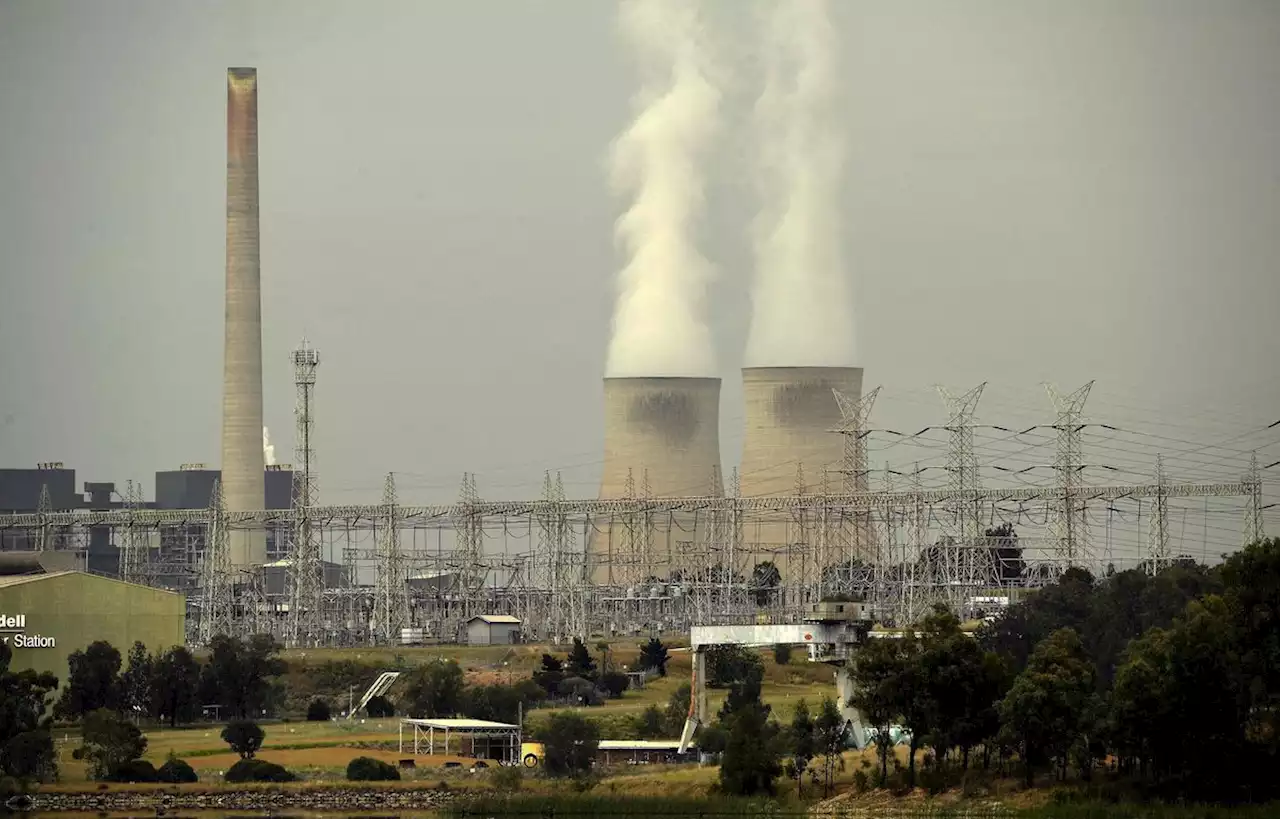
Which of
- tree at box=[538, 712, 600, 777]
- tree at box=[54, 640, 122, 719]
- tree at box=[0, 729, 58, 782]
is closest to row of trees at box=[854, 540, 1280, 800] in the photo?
tree at box=[538, 712, 600, 777]

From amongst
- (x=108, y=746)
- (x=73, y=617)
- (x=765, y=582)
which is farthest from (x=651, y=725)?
(x=765, y=582)

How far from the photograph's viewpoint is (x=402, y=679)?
74.9 metres

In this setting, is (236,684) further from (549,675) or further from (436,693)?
(549,675)

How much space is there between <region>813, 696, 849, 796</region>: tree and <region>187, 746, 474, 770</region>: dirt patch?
9.50 m

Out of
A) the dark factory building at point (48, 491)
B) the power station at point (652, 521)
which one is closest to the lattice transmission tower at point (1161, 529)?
the power station at point (652, 521)

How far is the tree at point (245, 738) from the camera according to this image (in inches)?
2170

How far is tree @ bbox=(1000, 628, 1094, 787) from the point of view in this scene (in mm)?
43938

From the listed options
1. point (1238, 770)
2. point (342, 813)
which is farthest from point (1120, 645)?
point (342, 813)

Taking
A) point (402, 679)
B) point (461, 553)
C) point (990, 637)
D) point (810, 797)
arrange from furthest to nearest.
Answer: point (461, 553)
point (402, 679)
point (990, 637)
point (810, 797)

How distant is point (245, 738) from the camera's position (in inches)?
2169

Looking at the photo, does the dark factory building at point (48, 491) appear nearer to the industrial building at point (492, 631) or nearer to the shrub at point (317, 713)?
the industrial building at point (492, 631)

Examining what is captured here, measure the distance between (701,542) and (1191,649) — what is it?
6366cm

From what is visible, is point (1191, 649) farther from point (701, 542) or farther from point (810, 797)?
point (701, 542)

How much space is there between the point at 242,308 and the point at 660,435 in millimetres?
25971
